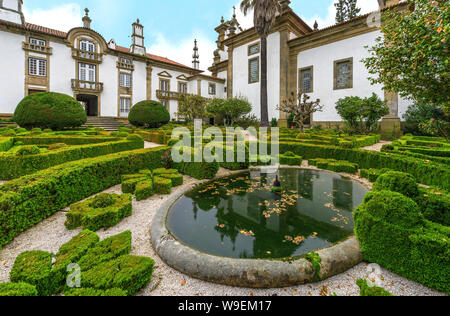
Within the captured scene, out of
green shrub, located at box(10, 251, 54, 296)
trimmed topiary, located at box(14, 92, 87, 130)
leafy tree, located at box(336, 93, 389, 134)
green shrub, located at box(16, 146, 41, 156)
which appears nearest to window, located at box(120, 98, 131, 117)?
trimmed topiary, located at box(14, 92, 87, 130)

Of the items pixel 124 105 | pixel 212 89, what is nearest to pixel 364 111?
pixel 212 89

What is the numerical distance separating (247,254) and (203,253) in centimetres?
57

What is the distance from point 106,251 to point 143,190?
224cm

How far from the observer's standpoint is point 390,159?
20.7 ft

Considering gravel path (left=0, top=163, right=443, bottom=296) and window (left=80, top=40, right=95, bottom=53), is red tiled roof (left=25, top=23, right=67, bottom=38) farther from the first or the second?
gravel path (left=0, top=163, right=443, bottom=296)

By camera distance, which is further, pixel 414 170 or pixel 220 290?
pixel 414 170

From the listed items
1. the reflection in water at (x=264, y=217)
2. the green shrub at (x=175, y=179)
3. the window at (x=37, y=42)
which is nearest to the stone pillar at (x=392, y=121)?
the reflection in water at (x=264, y=217)

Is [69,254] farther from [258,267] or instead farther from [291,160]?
[291,160]

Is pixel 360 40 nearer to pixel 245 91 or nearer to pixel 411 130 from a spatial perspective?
pixel 411 130

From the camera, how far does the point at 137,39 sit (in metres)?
27.6

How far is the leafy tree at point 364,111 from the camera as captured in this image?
14.2 metres

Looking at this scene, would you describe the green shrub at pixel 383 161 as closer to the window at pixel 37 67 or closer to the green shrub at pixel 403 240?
the green shrub at pixel 403 240
